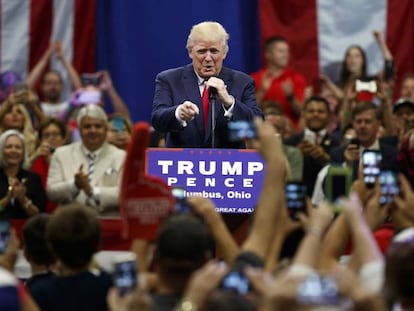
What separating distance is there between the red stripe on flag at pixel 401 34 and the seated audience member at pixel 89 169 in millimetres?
3745

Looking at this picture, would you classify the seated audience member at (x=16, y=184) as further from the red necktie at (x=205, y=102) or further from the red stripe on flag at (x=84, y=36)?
the red stripe on flag at (x=84, y=36)

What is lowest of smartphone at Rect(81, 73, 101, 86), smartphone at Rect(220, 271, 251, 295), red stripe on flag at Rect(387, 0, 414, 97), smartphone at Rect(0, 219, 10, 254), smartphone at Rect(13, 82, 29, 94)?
smartphone at Rect(220, 271, 251, 295)

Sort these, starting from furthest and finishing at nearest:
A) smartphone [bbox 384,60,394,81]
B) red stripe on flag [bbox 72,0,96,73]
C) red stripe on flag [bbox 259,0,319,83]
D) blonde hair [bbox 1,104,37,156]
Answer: red stripe on flag [bbox 72,0,96,73] < red stripe on flag [bbox 259,0,319,83] < smartphone [bbox 384,60,394,81] < blonde hair [bbox 1,104,37,156]

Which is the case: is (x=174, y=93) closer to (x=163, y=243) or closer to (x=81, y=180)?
(x=81, y=180)

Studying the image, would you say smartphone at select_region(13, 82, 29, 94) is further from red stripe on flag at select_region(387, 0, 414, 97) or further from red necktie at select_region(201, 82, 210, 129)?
red necktie at select_region(201, 82, 210, 129)

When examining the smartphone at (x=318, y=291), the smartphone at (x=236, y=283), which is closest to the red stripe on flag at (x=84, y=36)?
the smartphone at (x=236, y=283)

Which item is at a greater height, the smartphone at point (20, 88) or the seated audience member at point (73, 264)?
the smartphone at point (20, 88)

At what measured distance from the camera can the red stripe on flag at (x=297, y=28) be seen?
13.2 m

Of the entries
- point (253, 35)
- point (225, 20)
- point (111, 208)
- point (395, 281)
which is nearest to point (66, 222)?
point (395, 281)

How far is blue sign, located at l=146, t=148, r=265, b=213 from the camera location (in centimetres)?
720

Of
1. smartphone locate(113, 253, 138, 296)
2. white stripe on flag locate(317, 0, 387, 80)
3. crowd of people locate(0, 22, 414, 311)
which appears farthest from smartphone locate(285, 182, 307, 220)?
white stripe on flag locate(317, 0, 387, 80)

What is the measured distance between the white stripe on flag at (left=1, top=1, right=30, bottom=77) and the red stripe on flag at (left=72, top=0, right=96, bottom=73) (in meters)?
0.46

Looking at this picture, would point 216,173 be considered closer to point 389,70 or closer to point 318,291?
point 318,291

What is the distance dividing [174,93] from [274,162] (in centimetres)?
310
